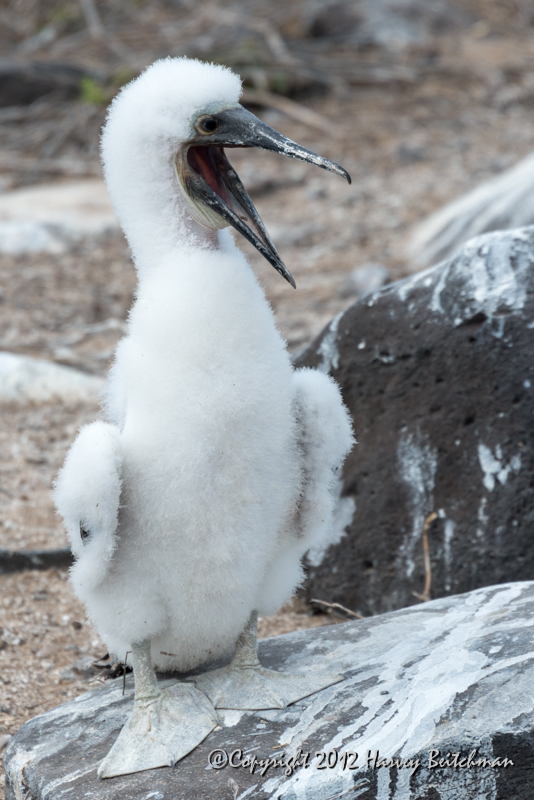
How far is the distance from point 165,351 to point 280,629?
2062 mm

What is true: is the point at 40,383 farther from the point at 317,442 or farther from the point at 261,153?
the point at 261,153

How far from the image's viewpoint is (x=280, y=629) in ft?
13.5

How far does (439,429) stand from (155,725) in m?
1.80

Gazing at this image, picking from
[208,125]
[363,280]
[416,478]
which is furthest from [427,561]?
[363,280]

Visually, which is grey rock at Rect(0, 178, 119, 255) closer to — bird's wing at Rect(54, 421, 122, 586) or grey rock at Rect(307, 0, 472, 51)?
grey rock at Rect(307, 0, 472, 51)

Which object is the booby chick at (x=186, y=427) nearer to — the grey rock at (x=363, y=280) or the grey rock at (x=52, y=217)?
the grey rock at (x=363, y=280)

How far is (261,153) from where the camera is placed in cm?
1095

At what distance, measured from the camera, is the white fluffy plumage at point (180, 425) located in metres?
2.47

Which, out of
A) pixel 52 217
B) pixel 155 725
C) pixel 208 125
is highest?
pixel 52 217

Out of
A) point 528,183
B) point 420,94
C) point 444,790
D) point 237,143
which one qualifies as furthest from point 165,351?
point 420,94

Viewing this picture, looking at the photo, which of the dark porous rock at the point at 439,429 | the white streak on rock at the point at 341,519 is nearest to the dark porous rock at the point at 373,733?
the dark porous rock at the point at 439,429

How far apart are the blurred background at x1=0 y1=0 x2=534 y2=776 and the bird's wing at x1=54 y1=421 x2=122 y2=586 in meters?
1.83

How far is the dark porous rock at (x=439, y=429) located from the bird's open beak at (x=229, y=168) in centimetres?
134

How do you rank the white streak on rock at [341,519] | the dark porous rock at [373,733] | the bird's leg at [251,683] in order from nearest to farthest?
the dark porous rock at [373,733], the bird's leg at [251,683], the white streak on rock at [341,519]
